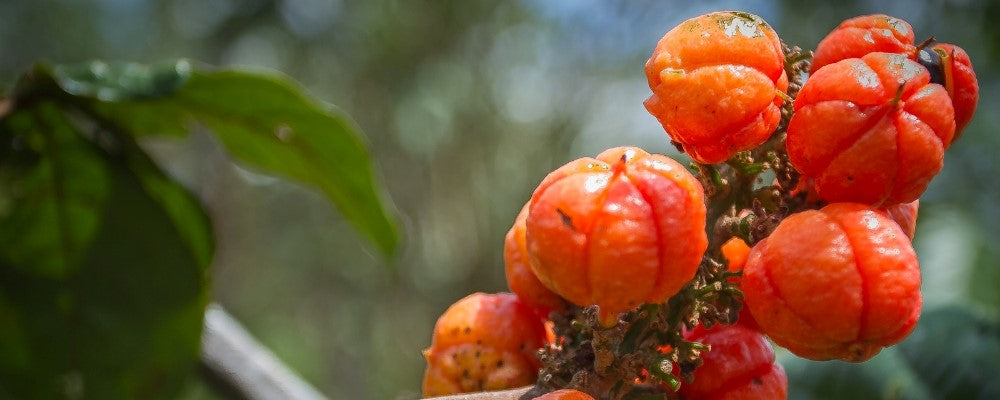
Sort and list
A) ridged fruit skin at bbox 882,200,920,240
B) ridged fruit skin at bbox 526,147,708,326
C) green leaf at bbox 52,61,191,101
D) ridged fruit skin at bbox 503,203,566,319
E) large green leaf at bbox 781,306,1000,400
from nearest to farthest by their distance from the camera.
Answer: ridged fruit skin at bbox 526,147,708,326 < ridged fruit skin at bbox 882,200,920,240 < ridged fruit skin at bbox 503,203,566,319 < green leaf at bbox 52,61,191,101 < large green leaf at bbox 781,306,1000,400

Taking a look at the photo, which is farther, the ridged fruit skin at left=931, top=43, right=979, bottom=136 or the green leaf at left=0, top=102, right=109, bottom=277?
the green leaf at left=0, top=102, right=109, bottom=277

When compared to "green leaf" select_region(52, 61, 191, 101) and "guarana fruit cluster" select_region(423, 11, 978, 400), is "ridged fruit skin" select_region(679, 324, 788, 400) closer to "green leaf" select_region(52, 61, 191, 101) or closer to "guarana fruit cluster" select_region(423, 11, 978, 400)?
"guarana fruit cluster" select_region(423, 11, 978, 400)

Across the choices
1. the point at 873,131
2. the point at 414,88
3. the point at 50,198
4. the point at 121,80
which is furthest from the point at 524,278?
the point at 414,88

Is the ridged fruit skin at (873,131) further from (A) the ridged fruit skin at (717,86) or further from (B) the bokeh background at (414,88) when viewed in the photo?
(B) the bokeh background at (414,88)

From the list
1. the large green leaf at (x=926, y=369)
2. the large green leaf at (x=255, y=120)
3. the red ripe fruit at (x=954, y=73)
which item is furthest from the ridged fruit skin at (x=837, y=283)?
the large green leaf at (x=926, y=369)

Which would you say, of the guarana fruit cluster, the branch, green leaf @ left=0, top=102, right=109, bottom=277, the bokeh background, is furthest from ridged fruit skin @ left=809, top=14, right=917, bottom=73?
the bokeh background

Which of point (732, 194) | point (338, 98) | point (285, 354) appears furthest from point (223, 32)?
point (732, 194)

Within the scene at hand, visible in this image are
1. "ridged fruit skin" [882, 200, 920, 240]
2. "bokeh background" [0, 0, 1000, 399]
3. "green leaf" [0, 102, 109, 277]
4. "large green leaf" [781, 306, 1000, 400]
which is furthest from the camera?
"bokeh background" [0, 0, 1000, 399]
